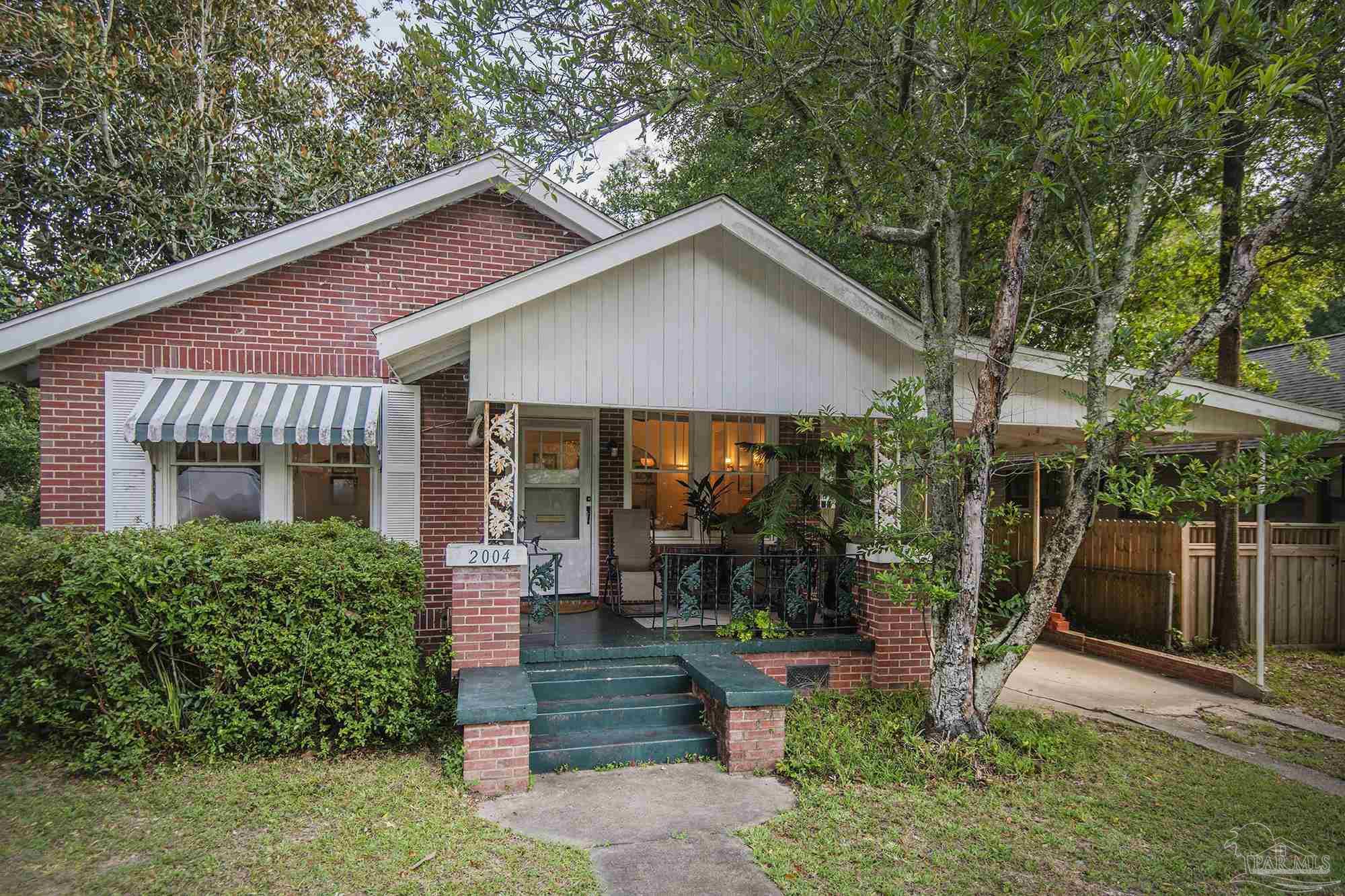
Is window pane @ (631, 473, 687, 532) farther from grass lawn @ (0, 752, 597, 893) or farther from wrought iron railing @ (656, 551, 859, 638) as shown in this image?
grass lawn @ (0, 752, 597, 893)

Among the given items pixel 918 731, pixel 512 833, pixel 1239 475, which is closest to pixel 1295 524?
pixel 1239 475

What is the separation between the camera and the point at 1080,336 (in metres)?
12.2

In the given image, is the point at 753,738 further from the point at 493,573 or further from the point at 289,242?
the point at 289,242

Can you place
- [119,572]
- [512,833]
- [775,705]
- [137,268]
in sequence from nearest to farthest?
[512,833] < [119,572] < [775,705] < [137,268]

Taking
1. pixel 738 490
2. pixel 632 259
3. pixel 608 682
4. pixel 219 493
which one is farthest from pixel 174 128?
pixel 608 682

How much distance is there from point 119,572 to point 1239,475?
770 cm

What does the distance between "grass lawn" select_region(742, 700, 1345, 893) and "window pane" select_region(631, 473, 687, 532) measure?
4.15 metres

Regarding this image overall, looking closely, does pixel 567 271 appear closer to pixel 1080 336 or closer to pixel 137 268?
pixel 1080 336

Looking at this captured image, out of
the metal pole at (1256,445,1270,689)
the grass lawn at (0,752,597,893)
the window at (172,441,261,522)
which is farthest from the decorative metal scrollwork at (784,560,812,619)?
the window at (172,441,261,522)

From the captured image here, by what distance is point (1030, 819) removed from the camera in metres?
4.81

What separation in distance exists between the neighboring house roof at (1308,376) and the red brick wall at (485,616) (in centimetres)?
1261

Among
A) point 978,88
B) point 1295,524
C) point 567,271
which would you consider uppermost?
point 978,88

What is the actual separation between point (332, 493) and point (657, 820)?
212 inches

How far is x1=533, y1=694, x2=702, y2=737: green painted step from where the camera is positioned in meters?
5.83
